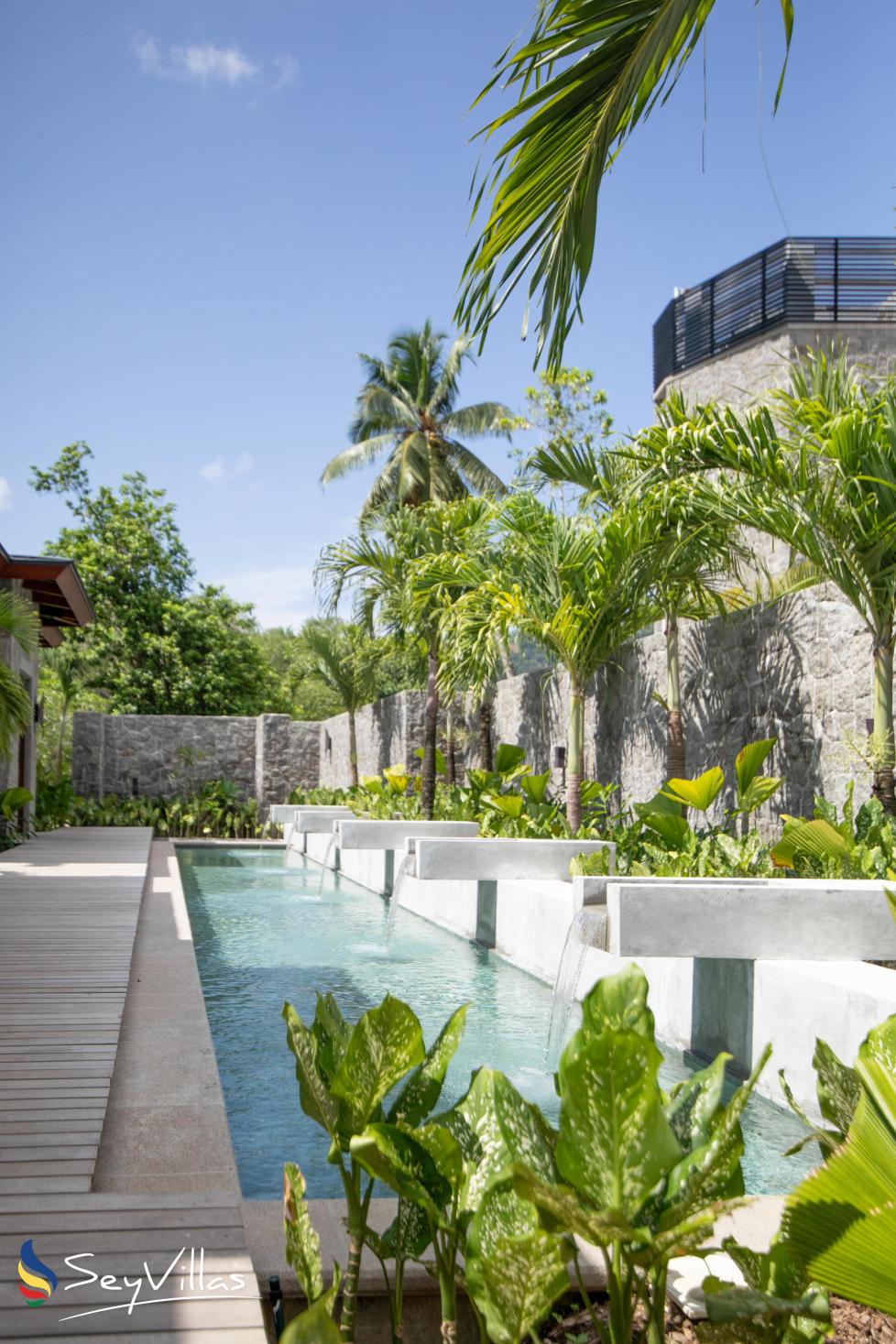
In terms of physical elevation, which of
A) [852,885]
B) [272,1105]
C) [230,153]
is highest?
[230,153]

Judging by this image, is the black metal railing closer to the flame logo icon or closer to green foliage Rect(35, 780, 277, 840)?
A: green foliage Rect(35, 780, 277, 840)

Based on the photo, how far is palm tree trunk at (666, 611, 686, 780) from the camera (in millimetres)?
7691

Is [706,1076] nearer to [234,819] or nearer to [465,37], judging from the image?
[465,37]

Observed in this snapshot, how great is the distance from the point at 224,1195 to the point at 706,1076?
4.33 ft

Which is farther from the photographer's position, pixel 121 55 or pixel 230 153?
pixel 230 153

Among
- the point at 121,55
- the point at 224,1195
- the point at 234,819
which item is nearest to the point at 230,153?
the point at 121,55

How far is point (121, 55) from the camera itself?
34.8 ft

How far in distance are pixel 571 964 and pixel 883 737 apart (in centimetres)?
178

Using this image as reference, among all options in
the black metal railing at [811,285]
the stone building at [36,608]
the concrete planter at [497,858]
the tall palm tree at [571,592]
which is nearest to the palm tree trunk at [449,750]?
the stone building at [36,608]

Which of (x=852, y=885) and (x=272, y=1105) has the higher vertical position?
(x=852, y=885)

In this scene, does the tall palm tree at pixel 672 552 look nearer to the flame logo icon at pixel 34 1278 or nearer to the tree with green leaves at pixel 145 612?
the flame logo icon at pixel 34 1278

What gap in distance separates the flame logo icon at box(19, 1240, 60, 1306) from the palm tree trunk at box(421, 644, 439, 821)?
Answer: 8.70 meters

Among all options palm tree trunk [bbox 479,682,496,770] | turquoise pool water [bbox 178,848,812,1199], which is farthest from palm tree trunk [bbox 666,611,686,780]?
palm tree trunk [bbox 479,682,496,770]

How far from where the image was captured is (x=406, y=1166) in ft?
5.09
